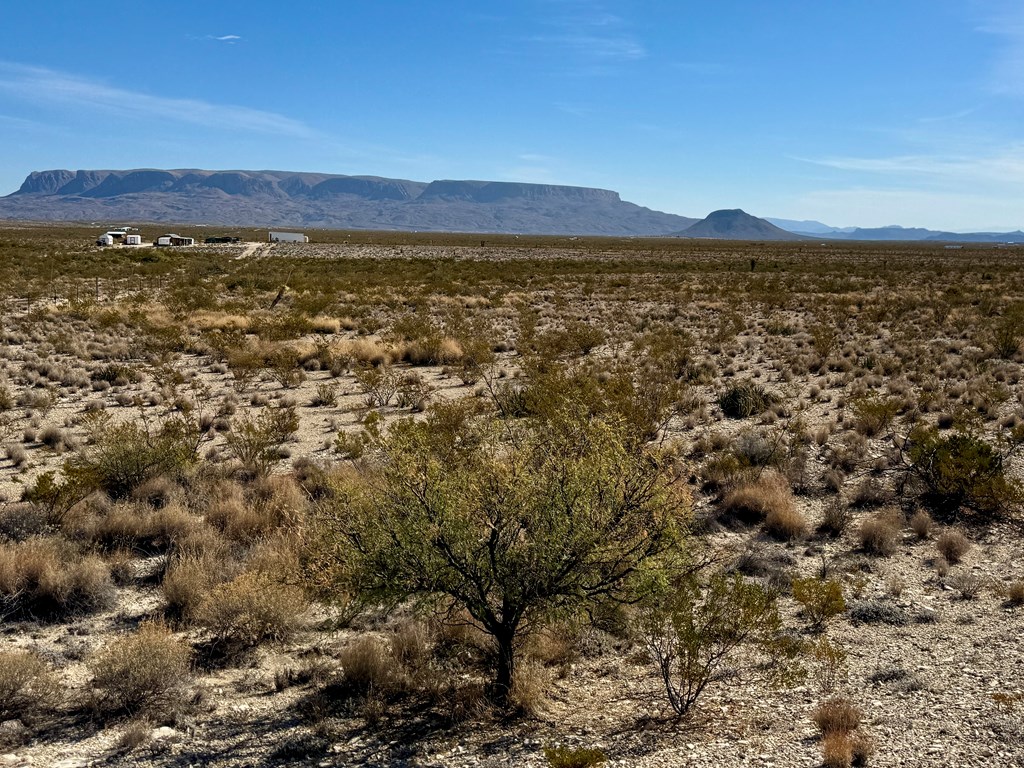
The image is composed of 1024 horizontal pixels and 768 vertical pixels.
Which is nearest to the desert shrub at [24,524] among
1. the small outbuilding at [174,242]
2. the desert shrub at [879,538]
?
the desert shrub at [879,538]

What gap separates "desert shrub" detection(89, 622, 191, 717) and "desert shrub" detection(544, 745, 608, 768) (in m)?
2.62

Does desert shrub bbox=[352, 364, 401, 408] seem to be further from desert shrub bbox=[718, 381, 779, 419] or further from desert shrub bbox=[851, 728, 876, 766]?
desert shrub bbox=[851, 728, 876, 766]

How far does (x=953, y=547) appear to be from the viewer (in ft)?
25.8

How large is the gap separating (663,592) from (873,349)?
19225mm

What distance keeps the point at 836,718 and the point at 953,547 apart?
13.3ft

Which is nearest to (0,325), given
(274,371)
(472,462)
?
(274,371)

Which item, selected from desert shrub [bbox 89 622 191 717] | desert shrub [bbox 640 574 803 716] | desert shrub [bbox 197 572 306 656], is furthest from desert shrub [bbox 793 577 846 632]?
desert shrub [bbox 89 622 191 717]

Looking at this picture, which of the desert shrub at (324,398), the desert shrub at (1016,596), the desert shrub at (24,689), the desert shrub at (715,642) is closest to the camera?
the desert shrub at (24,689)

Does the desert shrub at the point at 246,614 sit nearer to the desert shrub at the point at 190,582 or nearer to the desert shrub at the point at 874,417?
the desert shrub at the point at 190,582

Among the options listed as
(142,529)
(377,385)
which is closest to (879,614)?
(142,529)

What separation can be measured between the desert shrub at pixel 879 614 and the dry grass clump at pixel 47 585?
6.59 meters

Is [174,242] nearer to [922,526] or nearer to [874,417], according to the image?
[874,417]

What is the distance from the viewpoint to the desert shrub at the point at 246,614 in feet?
19.5

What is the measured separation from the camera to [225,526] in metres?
8.05
